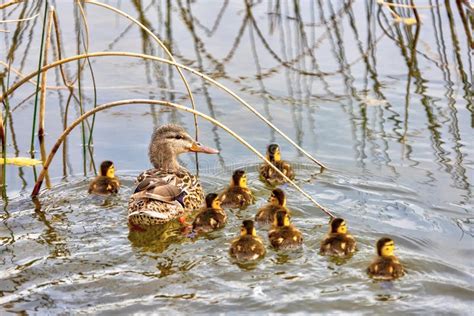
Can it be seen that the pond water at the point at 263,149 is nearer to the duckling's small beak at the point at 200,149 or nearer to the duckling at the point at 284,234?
the duckling at the point at 284,234

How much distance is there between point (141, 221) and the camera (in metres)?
6.39

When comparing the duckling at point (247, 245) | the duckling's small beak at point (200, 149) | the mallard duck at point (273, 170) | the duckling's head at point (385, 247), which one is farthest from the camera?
the duckling's small beak at point (200, 149)

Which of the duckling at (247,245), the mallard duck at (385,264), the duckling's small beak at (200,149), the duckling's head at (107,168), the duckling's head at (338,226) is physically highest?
the duckling's small beak at (200,149)

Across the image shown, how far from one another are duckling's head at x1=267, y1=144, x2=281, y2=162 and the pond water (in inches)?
9.2

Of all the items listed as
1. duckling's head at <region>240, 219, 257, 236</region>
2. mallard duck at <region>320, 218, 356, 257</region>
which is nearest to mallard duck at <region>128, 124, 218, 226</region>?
duckling's head at <region>240, 219, 257, 236</region>

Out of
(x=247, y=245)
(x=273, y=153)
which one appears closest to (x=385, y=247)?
(x=247, y=245)

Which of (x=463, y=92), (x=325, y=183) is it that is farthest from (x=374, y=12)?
(x=325, y=183)

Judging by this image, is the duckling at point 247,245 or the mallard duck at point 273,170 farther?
the mallard duck at point 273,170

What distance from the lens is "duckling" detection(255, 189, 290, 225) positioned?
20.9ft

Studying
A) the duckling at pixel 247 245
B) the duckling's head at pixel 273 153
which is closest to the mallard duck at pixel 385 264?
the duckling at pixel 247 245

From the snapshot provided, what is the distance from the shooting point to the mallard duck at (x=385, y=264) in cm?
542

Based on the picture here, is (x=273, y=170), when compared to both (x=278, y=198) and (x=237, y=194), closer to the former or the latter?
(x=237, y=194)

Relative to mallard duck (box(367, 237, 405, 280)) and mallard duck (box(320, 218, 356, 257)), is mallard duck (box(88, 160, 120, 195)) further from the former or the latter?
mallard duck (box(367, 237, 405, 280))

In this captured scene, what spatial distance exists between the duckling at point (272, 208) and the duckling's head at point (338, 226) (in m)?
0.53
